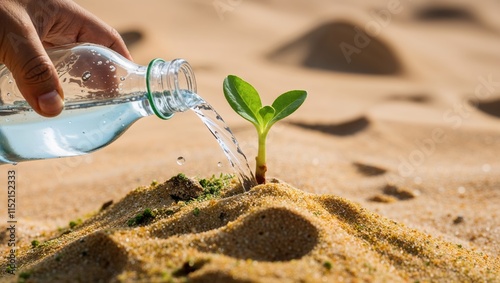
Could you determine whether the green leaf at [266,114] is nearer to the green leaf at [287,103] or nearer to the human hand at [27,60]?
the green leaf at [287,103]

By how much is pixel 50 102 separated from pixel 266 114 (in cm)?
74

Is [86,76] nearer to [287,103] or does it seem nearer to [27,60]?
[27,60]

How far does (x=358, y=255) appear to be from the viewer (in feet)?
5.83

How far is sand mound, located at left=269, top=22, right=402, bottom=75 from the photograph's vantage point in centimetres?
695

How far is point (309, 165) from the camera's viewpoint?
375cm

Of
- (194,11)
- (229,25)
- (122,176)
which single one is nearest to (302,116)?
(122,176)

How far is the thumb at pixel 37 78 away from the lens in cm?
187

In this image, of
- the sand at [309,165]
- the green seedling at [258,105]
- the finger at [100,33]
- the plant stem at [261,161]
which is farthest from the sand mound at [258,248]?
the finger at [100,33]

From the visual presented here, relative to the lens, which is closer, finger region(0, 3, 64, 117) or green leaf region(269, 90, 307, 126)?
finger region(0, 3, 64, 117)

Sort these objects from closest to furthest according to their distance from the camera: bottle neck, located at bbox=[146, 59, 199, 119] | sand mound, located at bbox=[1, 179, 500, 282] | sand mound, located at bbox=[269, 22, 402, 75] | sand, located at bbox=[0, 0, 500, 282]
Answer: sand mound, located at bbox=[1, 179, 500, 282], sand, located at bbox=[0, 0, 500, 282], bottle neck, located at bbox=[146, 59, 199, 119], sand mound, located at bbox=[269, 22, 402, 75]

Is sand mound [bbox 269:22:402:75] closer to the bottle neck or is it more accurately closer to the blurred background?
the blurred background

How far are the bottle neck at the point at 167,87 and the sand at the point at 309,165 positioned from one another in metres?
0.33

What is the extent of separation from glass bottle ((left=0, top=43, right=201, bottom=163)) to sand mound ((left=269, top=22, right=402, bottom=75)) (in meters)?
5.01

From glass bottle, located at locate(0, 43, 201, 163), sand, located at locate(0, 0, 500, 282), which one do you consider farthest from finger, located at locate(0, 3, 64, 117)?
sand, located at locate(0, 0, 500, 282)
